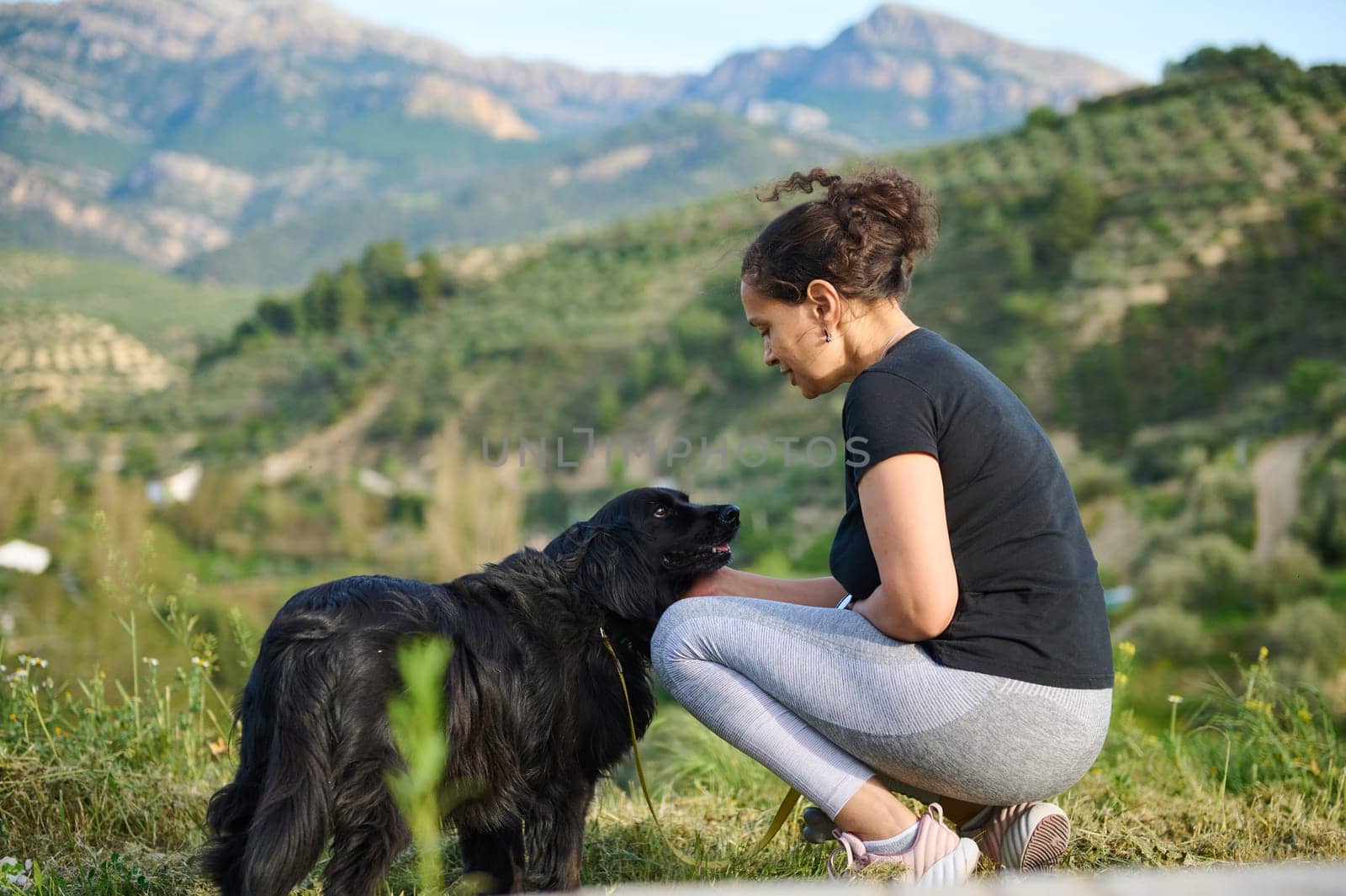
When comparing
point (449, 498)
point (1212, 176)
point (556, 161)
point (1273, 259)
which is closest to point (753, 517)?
point (449, 498)

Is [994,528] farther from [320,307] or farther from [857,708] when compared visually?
[320,307]

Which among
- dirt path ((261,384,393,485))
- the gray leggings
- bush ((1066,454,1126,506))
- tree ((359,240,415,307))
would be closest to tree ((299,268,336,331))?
tree ((359,240,415,307))

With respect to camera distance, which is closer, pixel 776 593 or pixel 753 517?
pixel 776 593

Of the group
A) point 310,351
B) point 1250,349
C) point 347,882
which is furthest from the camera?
point 310,351

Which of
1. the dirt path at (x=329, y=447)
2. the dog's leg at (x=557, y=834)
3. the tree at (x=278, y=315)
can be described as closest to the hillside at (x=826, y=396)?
the dirt path at (x=329, y=447)

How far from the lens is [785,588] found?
3.04m

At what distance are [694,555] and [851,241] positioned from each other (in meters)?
1.11

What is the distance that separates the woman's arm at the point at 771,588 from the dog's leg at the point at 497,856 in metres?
0.92

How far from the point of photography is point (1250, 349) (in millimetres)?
26094

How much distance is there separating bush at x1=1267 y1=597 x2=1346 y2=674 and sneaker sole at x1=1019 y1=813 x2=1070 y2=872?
10.3m

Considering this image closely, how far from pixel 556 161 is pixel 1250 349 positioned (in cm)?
14984

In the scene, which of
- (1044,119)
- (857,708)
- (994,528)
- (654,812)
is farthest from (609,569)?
(1044,119)

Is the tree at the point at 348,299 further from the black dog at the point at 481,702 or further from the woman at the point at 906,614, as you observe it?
the woman at the point at 906,614

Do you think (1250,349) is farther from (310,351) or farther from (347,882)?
(310,351)
